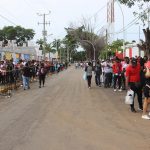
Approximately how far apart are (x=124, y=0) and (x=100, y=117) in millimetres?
8731

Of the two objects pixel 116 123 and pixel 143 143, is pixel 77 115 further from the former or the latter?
pixel 143 143

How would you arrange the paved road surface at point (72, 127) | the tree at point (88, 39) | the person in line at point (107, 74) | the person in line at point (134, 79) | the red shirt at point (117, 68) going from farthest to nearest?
the tree at point (88, 39) < the person in line at point (107, 74) < the red shirt at point (117, 68) < the person in line at point (134, 79) < the paved road surface at point (72, 127)

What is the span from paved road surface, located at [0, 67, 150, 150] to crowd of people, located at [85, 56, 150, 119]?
29.0 inches

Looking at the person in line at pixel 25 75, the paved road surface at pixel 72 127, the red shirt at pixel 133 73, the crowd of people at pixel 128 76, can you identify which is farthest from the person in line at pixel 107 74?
the red shirt at pixel 133 73

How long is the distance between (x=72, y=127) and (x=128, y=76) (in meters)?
4.06

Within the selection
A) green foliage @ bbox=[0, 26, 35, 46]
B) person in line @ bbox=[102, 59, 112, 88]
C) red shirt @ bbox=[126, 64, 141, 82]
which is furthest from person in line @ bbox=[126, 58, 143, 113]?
green foliage @ bbox=[0, 26, 35, 46]

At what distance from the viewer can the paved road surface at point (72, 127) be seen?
934 cm

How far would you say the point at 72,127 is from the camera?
11555mm

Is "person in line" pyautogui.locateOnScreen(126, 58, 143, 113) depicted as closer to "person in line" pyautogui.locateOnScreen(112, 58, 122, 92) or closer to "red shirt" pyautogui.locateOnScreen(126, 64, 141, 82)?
"red shirt" pyautogui.locateOnScreen(126, 64, 141, 82)

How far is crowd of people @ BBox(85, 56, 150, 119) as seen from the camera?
13.6 m

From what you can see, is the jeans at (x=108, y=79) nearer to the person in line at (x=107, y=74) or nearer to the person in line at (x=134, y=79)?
the person in line at (x=107, y=74)

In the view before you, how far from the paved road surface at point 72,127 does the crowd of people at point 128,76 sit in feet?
2.41

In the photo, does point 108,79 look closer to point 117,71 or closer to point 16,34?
point 117,71

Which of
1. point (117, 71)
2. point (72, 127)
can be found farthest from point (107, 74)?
point (72, 127)
